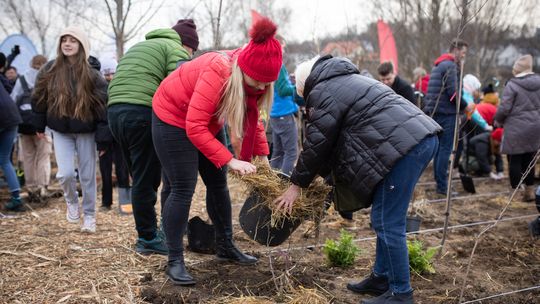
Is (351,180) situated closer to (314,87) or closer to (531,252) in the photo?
(314,87)

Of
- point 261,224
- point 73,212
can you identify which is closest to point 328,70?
point 261,224

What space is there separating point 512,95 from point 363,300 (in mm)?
4388

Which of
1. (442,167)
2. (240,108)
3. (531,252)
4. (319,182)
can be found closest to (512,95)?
(442,167)

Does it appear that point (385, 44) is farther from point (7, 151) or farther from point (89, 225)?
point (89, 225)

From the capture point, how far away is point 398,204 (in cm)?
269

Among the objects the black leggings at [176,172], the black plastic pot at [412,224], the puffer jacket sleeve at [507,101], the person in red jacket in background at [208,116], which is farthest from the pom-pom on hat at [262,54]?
the puffer jacket sleeve at [507,101]

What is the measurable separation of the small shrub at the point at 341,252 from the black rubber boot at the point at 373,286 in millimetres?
417

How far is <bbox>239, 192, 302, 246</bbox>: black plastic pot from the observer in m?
3.12

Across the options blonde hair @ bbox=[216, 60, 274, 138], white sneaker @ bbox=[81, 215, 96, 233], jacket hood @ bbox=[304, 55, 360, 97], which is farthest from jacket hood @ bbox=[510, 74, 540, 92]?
white sneaker @ bbox=[81, 215, 96, 233]

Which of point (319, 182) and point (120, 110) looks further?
point (120, 110)

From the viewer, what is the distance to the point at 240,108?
2764 mm

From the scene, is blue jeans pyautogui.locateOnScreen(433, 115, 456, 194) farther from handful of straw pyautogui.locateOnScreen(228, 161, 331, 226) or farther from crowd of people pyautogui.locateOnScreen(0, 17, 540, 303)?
handful of straw pyautogui.locateOnScreen(228, 161, 331, 226)

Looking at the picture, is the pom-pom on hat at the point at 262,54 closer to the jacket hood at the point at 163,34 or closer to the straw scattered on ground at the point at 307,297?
the jacket hood at the point at 163,34

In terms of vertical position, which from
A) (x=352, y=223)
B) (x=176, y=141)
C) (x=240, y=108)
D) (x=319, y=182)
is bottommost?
(x=352, y=223)
